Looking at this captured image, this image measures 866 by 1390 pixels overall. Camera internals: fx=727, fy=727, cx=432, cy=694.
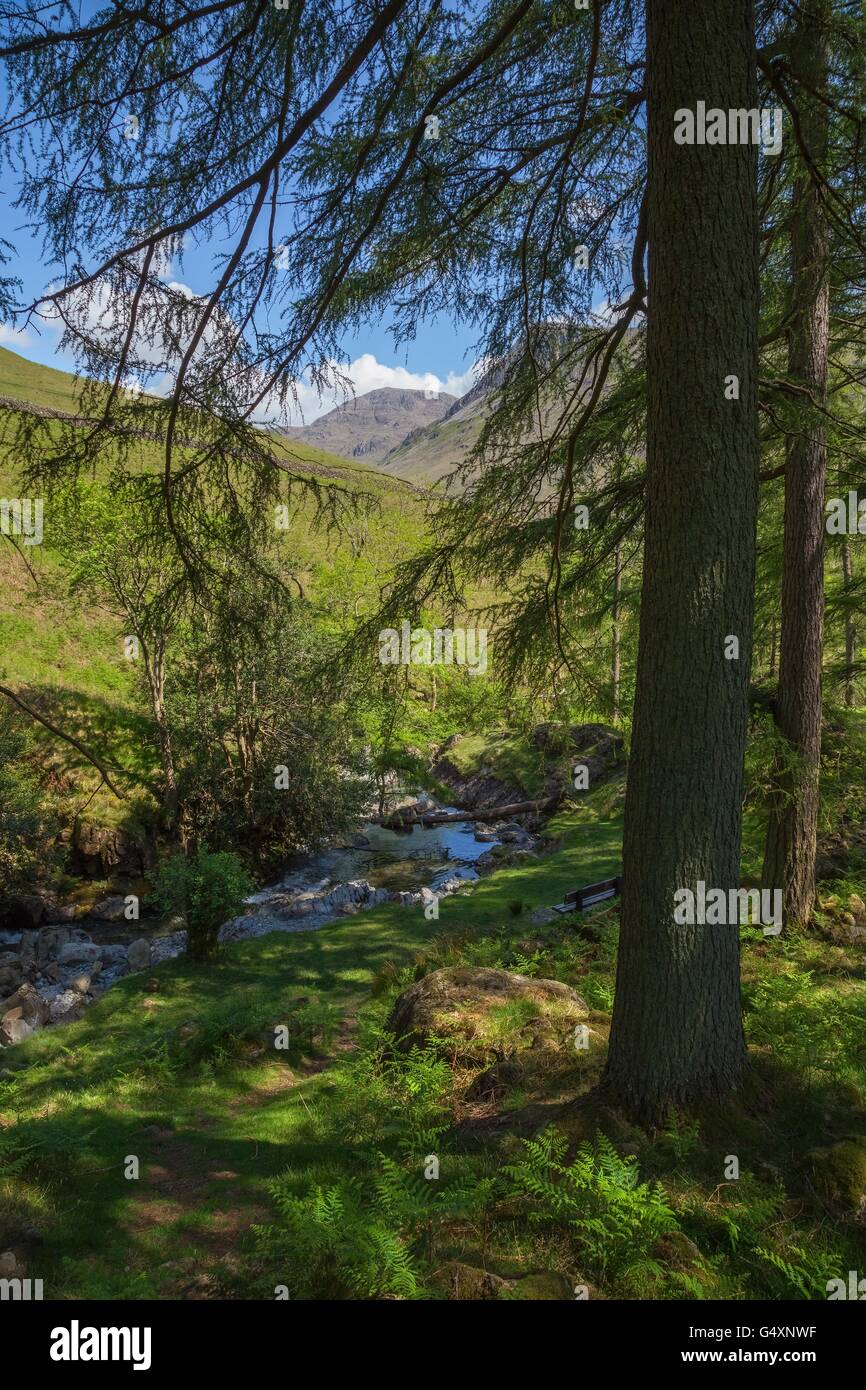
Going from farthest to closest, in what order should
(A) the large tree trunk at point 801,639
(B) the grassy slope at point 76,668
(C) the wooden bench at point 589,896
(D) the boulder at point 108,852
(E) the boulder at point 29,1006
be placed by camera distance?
(B) the grassy slope at point 76,668 < (D) the boulder at point 108,852 < (C) the wooden bench at point 589,896 < (E) the boulder at point 29,1006 < (A) the large tree trunk at point 801,639

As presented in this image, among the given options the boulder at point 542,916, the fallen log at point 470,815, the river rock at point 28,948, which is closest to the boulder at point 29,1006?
the river rock at point 28,948

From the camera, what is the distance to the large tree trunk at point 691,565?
10.9 feet

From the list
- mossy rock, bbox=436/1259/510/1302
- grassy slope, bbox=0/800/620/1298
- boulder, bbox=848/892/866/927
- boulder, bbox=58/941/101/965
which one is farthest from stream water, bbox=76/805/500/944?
mossy rock, bbox=436/1259/510/1302

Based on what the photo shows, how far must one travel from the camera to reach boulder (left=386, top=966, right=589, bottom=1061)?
5.96m

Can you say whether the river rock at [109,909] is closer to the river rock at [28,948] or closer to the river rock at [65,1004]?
the river rock at [28,948]

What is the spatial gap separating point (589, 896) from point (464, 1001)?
4490 millimetres

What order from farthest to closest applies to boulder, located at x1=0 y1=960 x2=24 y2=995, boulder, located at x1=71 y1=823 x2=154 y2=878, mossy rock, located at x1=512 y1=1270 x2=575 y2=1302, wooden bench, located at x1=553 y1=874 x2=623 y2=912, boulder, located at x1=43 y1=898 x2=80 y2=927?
1. boulder, located at x1=71 y1=823 x2=154 y2=878
2. boulder, located at x1=43 y1=898 x2=80 y2=927
3. boulder, located at x1=0 y1=960 x2=24 y2=995
4. wooden bench, located at x1=553 y1=874 x2=623 y2=912
5. mossy rock, located at x1=512 y1=1270 x2=575 y2=1302

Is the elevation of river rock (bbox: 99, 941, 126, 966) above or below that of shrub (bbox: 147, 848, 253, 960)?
below

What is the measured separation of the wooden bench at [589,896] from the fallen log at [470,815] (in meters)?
9.53

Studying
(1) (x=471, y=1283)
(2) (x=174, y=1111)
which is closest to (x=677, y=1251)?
(1) (x=471, y=1283)

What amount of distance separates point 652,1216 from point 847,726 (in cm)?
765

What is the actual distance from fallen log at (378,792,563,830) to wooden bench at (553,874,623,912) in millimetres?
9528

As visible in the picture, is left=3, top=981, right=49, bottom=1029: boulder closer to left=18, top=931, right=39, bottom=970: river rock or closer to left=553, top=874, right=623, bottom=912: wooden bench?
left=18, top=931, right=39, bottom=970: river rock
